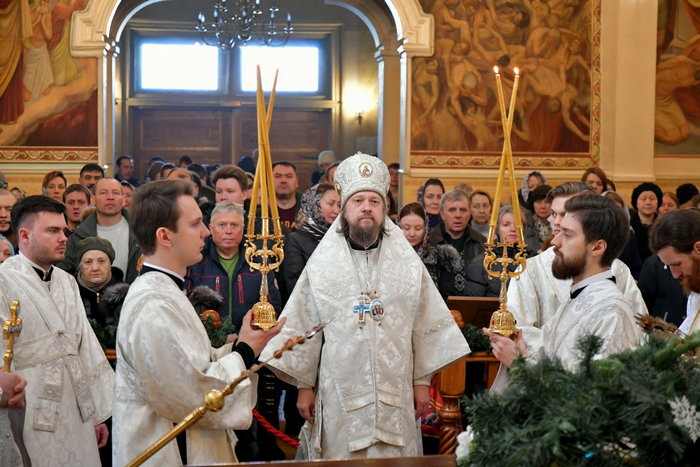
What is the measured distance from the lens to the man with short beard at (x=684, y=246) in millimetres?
4227

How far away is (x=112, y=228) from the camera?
7090mm

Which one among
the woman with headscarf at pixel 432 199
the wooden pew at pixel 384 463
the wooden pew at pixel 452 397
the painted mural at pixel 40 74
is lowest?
the wooden pew at pixel 452 397

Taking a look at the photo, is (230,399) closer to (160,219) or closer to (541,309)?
(160,219)

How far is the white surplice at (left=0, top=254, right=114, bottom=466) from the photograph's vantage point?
4.20 m

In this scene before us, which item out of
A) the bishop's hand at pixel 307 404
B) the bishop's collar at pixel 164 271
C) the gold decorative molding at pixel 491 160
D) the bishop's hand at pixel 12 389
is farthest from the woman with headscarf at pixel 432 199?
the bishop's collar at pixel 164 271

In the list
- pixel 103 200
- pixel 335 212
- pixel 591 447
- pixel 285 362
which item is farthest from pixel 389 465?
pixel 103 200

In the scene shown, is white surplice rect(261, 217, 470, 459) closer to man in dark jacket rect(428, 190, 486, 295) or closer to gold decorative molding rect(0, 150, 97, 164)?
man in dark jacket rect(428, 190, 486, 295)

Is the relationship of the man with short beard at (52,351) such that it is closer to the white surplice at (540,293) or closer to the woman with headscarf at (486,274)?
the white surplice at (540,293)

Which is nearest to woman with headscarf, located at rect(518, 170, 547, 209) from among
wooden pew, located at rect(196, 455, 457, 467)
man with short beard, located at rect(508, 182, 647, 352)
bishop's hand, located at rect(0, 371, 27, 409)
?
man with short beard, located at rect(508, 182, 647, 352)

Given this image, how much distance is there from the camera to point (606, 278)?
3.65 m

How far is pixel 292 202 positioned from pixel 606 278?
4328 millimetres

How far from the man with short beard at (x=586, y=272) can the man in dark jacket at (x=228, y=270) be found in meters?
2.40

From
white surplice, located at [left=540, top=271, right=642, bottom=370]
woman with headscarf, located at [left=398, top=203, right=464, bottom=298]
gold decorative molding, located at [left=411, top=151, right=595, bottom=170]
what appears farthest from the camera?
gold decorative molding, located at [left=411, top=151, right=595, bottom=170]

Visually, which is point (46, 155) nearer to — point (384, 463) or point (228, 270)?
point (228, 270)
